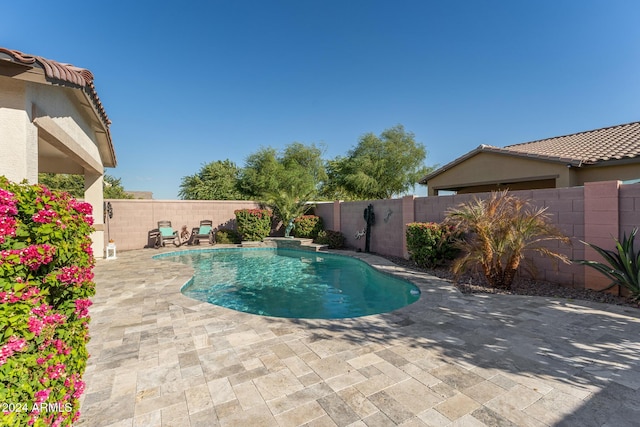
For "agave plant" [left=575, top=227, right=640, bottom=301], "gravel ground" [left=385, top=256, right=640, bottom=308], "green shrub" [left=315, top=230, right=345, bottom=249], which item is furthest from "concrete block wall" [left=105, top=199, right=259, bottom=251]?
"agave plant" [left=575, top=227, right=640, bottom=301]

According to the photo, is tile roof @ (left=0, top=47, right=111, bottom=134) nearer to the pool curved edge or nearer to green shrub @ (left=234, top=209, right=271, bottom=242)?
the pool curved edge

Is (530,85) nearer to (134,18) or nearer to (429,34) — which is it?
(429,34)

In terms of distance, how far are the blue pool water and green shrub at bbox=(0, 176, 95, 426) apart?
416cm

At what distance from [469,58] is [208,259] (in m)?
14.7

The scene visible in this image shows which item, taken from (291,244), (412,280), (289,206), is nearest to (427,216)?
(412,280)

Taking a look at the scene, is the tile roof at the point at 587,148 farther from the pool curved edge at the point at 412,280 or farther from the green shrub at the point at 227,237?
the green shrub at the point at 227,237

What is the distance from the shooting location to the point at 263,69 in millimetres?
15438

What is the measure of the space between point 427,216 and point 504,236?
3813mm

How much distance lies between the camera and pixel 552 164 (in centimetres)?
1031

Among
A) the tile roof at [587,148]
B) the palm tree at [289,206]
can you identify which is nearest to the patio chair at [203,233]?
the palm tree at [289,206]

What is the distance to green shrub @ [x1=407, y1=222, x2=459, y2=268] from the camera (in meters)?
8.59

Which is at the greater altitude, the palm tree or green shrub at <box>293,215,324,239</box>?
the palm tree

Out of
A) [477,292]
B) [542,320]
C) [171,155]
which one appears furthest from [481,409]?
[171,155]

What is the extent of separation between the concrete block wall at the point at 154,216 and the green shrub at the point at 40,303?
1384 cm
